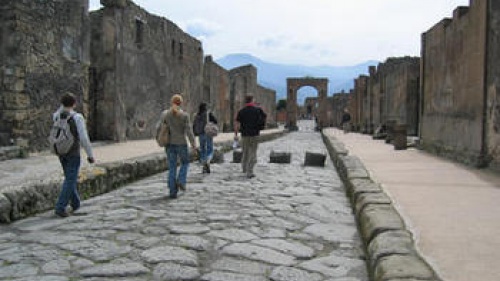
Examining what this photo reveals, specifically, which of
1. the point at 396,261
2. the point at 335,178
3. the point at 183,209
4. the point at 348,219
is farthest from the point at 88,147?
the point at 335,178

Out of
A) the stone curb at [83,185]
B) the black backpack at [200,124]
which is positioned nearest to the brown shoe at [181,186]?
the stone curb at [83,185]

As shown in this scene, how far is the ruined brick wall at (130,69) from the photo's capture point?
15133mm

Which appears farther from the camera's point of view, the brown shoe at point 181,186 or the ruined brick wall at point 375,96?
the ruined brick wall at point 375,96

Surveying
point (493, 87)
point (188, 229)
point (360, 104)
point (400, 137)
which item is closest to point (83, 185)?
point (188, 229)

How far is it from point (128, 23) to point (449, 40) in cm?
952

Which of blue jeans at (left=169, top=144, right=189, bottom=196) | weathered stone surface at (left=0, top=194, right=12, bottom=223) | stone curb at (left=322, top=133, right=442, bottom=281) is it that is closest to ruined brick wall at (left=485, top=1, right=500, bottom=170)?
stone curb at (left=322, top=133, right=442, bottom=281)

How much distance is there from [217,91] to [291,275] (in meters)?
25.4

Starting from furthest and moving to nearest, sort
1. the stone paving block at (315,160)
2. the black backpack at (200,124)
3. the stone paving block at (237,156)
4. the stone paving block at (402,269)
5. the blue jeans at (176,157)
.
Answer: the stone paving block at (237,156) → the stone paving block at (315,160) → the black backpack at (200,124) → the blue jeans at (176,157) → the stone paving block at (402,269)

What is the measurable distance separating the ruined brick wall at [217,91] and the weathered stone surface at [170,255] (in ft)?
70.8

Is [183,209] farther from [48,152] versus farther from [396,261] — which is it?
[48,152]

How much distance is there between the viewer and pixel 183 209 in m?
6.12

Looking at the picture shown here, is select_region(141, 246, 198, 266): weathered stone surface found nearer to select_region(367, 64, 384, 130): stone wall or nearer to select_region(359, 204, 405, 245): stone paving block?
select_region(359, 204, 405, 245): stone paving block

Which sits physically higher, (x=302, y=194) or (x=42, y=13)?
(x=42, y=13)

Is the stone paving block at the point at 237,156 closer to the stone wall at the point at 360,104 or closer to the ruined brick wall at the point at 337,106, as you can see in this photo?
the stone wall at the point at 360,104
